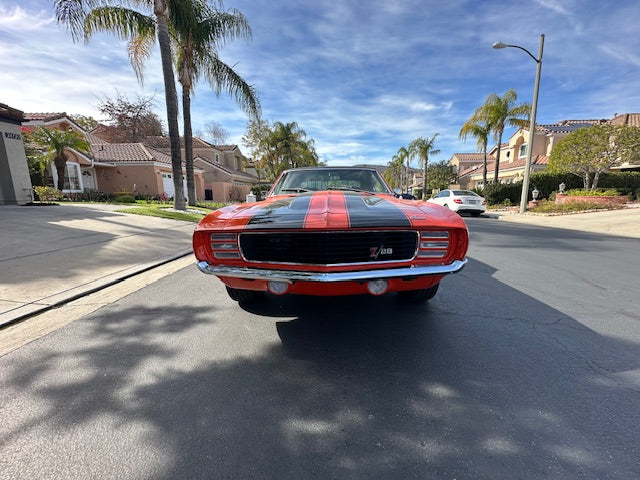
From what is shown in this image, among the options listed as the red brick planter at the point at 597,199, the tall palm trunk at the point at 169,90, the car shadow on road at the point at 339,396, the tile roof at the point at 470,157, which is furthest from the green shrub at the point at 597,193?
the tile roof at the point at 470,157

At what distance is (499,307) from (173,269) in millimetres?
4461

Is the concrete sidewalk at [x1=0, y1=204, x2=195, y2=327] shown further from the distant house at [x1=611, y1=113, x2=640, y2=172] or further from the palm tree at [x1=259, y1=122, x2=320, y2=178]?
the distant house at [x1=611, y1=113, x2=640, y2=172]

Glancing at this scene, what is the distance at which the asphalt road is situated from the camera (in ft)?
4.37

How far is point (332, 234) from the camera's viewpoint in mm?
2031

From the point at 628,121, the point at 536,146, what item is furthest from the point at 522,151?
the point at 628,121

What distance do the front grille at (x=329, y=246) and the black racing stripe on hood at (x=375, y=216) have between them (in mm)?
73

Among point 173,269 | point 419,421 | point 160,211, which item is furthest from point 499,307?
point 160,211

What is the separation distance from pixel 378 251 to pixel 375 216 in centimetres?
26

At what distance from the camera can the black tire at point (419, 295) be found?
276cm

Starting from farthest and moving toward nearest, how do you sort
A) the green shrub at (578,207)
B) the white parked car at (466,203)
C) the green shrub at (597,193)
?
the white parked car at (466,203) → the green shrub at (597,193) → the green shrub at (578,207)

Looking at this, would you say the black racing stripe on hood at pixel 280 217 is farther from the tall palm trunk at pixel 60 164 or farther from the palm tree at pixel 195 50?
the tall palm trunk at pixel 60 164

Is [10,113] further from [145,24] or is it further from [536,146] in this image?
[536,146]

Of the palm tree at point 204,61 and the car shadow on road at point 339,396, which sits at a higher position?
the palm tree at point 204,61

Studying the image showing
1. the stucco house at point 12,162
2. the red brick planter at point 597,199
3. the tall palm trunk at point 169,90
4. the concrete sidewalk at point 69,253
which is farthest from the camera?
the red brick planter at point 597,199
